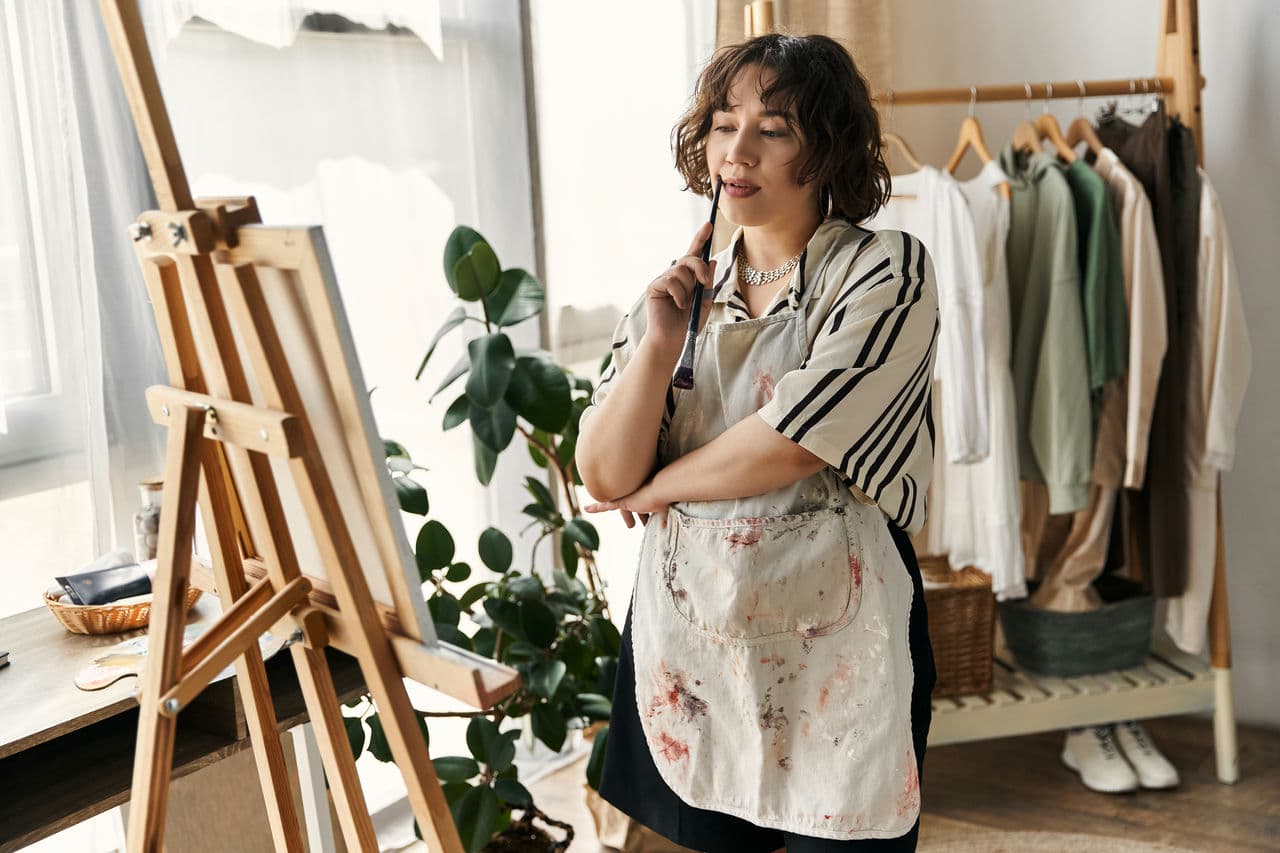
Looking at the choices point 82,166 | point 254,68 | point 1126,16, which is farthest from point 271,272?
point 1126,16

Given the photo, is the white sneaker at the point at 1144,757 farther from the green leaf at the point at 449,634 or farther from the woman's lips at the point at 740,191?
the woman's lips at the point at 740,191

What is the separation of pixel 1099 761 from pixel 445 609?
59.1 inches

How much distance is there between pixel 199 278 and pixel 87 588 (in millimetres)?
675

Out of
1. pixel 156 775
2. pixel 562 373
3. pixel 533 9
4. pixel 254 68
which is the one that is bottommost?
pixel 156 775

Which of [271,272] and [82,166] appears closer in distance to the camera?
[271,272]

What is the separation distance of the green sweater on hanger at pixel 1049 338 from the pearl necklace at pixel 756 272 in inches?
43.3

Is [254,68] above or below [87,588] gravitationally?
above

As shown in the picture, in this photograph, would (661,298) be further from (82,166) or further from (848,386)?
(82,166)

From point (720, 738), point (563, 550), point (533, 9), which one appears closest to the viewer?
point (720, 738)

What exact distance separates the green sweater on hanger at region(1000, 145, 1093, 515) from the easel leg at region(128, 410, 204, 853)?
1.71m

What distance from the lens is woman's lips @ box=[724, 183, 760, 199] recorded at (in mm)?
1305

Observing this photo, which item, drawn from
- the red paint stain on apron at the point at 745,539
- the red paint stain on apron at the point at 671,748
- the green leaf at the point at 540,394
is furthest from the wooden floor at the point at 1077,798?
the red paint stain on apron at the point at 745,539

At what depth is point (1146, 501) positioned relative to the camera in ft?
8.09

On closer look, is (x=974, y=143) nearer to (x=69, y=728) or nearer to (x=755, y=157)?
(x=755, y=157)
